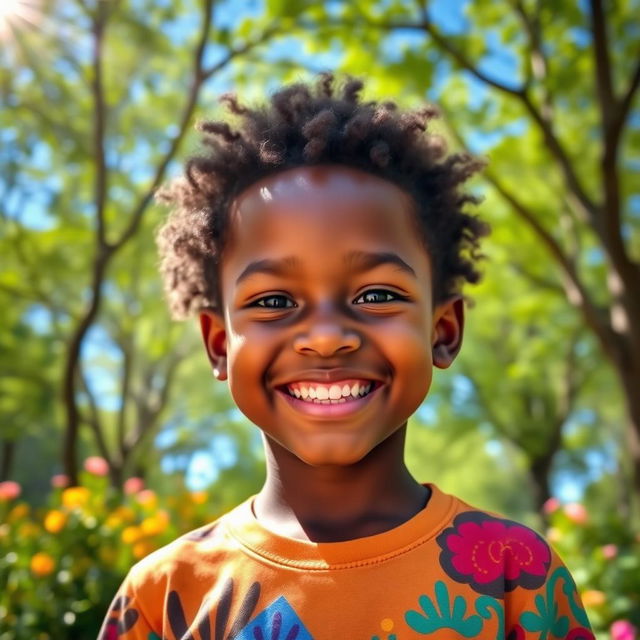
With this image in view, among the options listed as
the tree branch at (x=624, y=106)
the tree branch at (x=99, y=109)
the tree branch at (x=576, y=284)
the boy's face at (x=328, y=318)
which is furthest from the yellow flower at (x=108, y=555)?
the tree branch at (x=624, y=106)

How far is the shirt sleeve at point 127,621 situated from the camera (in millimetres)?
1614

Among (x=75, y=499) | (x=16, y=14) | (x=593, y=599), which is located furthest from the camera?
(x=16, y=14)

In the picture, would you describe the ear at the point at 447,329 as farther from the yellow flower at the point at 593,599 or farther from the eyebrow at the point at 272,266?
the yellow flower at the point at 593,599

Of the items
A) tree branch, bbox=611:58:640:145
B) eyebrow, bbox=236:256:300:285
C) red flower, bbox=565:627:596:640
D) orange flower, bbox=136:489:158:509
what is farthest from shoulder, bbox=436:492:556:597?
tree branch, bbox=611:58:640:145

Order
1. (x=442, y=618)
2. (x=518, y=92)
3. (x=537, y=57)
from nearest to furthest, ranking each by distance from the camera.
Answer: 1. (x=442, y=618)
2. (x=518, y=92)
3. (x=537, y=57)

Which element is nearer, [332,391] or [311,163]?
[332,391]

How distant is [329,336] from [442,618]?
557 mm

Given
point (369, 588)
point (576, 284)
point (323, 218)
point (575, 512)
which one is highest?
point (576, 284)

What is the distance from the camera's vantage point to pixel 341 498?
1.62 metres

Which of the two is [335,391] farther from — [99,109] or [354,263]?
[99,109]

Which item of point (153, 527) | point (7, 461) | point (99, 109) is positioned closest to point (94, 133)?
point (99, 109)

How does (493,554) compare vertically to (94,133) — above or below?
below

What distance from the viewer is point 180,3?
7.71m

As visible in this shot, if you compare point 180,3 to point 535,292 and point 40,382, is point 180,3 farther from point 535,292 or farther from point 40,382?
point 40,382
